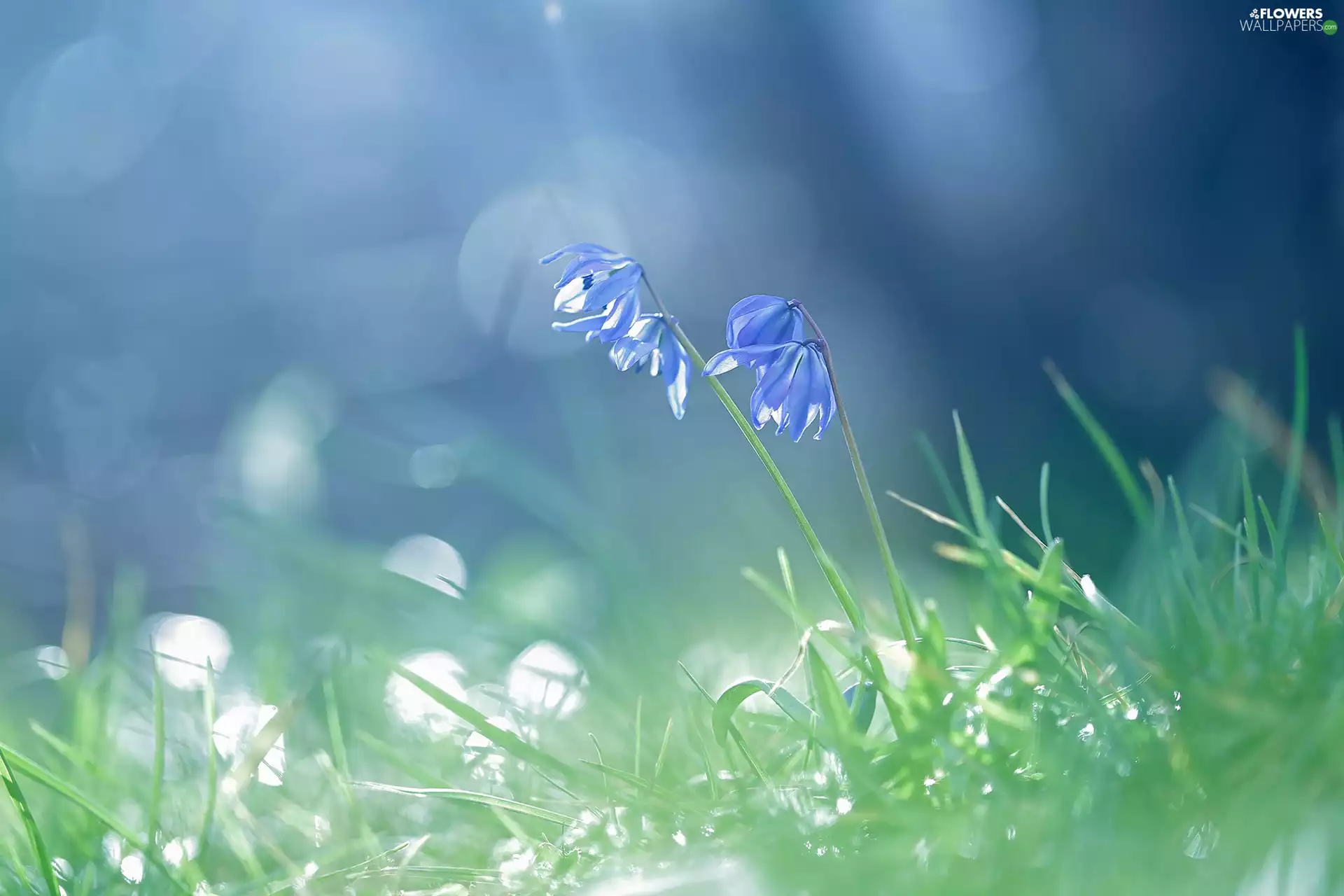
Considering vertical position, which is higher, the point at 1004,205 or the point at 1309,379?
the point at 1004,205

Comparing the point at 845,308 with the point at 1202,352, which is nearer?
the point at 1202,352

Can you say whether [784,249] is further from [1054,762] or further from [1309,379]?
[1054,762]

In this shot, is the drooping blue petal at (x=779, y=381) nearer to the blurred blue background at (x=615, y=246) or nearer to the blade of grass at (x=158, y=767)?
the blade of grass at (x=158, y=767)

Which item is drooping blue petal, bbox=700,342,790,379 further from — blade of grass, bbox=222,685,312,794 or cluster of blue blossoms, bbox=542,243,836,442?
blade of grass, bbox=222,685,312,794

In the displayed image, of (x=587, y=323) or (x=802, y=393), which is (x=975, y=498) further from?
(x=587, y=323)

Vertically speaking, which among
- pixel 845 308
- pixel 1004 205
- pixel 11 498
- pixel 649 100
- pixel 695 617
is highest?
pixel 649 100

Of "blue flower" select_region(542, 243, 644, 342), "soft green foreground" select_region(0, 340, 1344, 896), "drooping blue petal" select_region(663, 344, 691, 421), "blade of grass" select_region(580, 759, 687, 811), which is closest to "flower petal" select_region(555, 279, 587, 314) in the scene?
"blue flower" select_region(542, 243, 644, 342)

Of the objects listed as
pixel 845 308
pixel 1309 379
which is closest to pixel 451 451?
pixel 845 308
